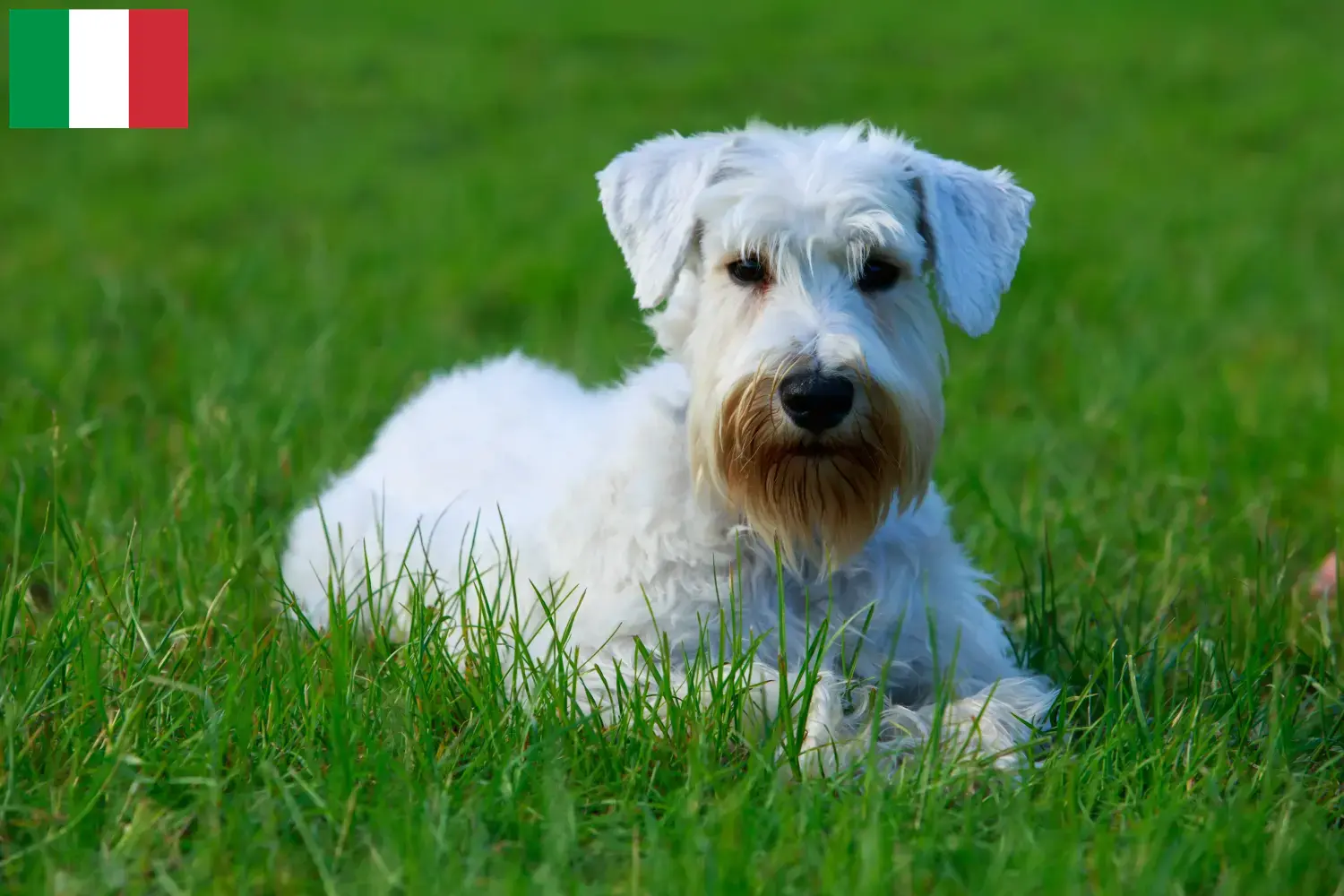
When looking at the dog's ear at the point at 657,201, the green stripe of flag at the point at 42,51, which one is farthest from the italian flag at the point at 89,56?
the dog's ear at the point at 657,201

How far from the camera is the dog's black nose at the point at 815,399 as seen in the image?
11.2 ft

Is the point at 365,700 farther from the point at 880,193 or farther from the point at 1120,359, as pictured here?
the point at 1120,359

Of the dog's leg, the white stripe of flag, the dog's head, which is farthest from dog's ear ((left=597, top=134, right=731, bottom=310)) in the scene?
the white stripe of flag

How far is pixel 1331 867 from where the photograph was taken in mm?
2947

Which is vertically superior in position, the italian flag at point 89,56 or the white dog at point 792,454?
the italian flag at point 89,56

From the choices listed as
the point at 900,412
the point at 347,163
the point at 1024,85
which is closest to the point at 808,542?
the point at 900,412

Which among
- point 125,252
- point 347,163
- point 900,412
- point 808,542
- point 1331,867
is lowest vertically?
point 1331,867

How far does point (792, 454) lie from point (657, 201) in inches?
31.8

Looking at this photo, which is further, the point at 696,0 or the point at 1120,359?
the point at 696,0

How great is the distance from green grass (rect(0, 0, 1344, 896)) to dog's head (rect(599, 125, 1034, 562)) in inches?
24.5

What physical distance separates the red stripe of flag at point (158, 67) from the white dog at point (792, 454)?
17.5 feet

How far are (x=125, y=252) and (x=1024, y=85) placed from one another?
944 cm

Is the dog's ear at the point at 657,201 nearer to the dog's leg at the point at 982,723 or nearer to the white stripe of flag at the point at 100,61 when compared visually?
the dog's leg at the point at 982,723

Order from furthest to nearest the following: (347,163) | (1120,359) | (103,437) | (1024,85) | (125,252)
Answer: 1. (1024,85)
2. (347,163)
3. (125,252)
4. (1120,359)
5. (103,437)
